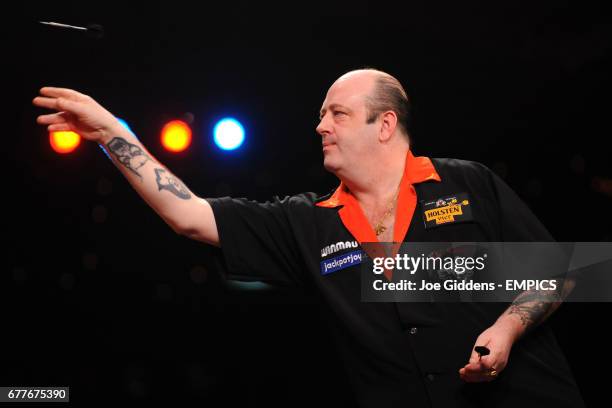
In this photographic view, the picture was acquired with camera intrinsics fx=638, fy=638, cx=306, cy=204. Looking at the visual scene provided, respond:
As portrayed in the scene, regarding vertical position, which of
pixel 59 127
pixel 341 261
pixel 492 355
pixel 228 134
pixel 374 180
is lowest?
pixel 492 355

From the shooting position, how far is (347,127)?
2.22m

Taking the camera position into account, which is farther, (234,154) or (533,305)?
(234,154)

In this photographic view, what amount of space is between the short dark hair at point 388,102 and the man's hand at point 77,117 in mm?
889

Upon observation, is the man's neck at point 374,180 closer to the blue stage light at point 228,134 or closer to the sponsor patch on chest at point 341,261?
the sponsor patch on chest at point 341,261

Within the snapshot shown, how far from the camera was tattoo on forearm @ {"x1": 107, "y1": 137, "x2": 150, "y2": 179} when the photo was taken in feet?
6.06

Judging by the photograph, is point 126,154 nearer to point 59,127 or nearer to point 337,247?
point 59,127

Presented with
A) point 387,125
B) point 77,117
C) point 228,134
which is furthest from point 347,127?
point 228,134

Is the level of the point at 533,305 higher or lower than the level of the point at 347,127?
lower

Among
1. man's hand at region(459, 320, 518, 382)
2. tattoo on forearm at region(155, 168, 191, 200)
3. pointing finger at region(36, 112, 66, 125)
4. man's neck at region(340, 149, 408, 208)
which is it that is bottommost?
man's hand at region(459, 320, 518, 382)

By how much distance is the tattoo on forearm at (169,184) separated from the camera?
6.16 ft

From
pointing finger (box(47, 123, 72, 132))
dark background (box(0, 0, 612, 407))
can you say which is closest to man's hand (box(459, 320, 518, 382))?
pointing finger (box(47, 123, 72, 132))

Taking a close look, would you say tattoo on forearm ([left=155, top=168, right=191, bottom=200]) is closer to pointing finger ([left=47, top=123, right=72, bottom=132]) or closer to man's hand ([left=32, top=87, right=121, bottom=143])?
man's hand ([left=32, top=87, right=121, bottom=143])

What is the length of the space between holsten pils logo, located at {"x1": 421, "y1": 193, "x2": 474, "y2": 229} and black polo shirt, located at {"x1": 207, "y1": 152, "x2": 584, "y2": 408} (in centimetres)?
1

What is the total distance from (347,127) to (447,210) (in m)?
0.46
